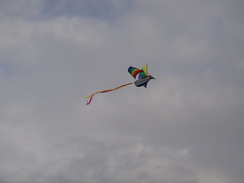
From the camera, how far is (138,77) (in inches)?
2446
